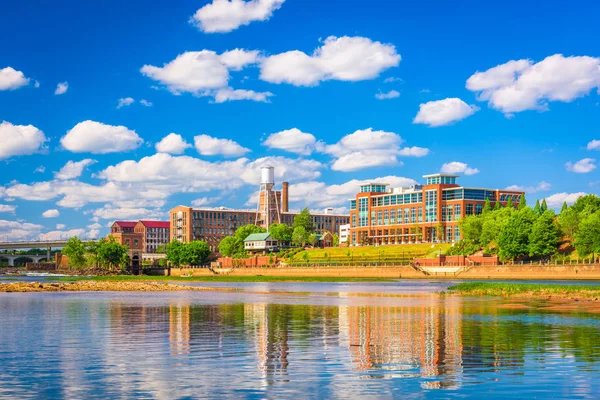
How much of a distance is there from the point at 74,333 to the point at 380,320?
62.5ft

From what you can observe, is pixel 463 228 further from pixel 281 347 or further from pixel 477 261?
pixel 281 347

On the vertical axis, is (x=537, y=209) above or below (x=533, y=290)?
above

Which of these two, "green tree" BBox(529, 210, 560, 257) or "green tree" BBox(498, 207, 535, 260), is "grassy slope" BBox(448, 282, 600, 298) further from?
"green tree" BBox(498, 207, 535, 260)

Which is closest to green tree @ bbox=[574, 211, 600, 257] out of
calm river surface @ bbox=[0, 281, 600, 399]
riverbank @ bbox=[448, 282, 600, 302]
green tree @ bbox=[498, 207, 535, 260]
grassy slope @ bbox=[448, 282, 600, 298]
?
green tree @ bbox=[498, 207, 535, 260]

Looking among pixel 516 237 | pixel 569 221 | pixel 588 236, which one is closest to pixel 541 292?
pixel 588 236

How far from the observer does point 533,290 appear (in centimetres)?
7975

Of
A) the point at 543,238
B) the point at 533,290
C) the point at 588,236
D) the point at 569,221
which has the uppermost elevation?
the point at 569,221

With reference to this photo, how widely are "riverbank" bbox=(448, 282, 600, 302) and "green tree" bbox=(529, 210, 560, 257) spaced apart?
263ft

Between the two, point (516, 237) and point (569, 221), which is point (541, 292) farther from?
point (569, 221)

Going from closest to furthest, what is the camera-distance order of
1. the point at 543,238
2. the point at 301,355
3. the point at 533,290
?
the point at 301,355, the point at 533,290, the point at 543,238

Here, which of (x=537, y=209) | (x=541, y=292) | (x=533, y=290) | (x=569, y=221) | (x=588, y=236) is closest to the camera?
(x=541, y=292)

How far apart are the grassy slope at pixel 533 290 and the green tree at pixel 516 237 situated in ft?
264

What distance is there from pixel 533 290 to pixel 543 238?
298 ft

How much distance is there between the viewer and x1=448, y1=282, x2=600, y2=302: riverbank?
→ 72.8 meters
